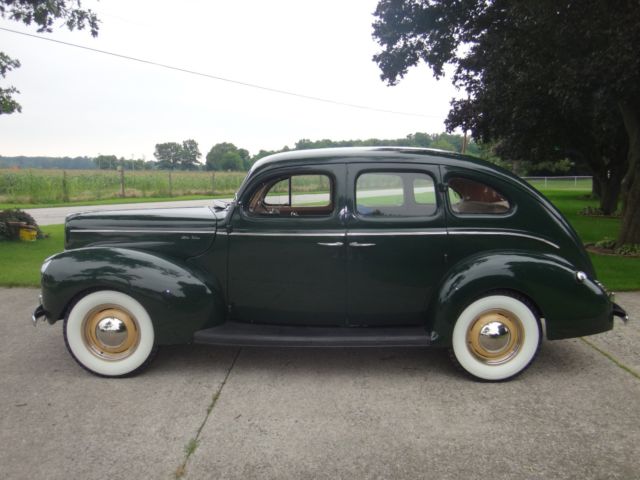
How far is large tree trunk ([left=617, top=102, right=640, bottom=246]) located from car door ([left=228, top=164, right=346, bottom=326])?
7749mm

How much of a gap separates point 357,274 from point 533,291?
1267 millimetres

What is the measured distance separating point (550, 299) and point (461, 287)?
0.66 meters

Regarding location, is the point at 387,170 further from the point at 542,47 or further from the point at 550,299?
the point at 542,47

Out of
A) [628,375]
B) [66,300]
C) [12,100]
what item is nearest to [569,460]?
[628,375]

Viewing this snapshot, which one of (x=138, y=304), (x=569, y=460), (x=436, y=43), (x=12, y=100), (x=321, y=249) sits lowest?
(x=569, y=460)

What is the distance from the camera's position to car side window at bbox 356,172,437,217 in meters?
3.54

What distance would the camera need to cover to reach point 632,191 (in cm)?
895

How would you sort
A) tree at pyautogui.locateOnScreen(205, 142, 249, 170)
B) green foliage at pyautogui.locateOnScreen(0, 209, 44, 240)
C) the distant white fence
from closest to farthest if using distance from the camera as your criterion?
1. green foliage at pyautogui.locateOnScreen(0, 209, 44, 240)
2. the distant white fence
3. tree at pyautogui.locateOnScreen(205, 142, 249, 170)

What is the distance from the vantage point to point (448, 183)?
3529mm

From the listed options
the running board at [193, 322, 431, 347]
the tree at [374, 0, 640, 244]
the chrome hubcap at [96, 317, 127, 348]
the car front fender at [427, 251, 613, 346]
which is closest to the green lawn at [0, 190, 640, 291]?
the tree at [374, 0, 640, 244]

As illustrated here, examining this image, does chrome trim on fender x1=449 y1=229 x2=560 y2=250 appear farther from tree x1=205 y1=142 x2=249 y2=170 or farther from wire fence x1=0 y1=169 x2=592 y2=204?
tree x1=205 y1=142 x2=249 y2=170

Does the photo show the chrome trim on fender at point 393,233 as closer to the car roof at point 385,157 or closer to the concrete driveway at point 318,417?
the car roof at point 385,157

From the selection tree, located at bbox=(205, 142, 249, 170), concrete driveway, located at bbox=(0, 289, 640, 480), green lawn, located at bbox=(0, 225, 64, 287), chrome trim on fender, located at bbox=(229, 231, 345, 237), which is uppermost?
tree, located at bbox=(205, 142, 249, 170)

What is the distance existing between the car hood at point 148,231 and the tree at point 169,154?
218 ft
